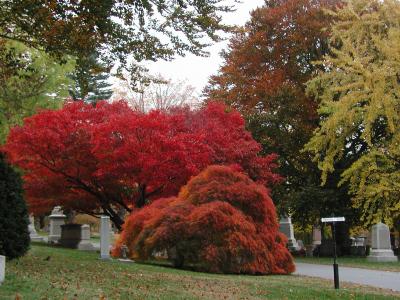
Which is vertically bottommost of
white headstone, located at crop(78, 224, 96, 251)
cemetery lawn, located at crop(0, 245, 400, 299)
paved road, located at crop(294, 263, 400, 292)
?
paved road, located at crop(294, 263, 400, 292)

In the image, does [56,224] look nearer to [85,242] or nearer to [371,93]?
[85,242]

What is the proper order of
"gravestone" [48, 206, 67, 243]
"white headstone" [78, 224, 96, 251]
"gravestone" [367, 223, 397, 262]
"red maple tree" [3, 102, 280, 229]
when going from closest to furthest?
"red maple tree" [3, 102, 280, 229], "gravestone" [367, 223, 397, 262], "white headstone" [78, 224, 96, 251], "gravestone" [48, 206, 67, 243]

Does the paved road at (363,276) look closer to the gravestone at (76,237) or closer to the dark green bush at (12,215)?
the dark green bush at (12,215)

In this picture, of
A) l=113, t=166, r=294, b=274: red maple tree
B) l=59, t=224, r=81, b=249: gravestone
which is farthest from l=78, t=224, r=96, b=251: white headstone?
l=113, t=166, r=294, b=274: red maple tree

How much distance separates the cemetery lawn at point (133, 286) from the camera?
8.05 m

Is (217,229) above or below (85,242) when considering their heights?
above

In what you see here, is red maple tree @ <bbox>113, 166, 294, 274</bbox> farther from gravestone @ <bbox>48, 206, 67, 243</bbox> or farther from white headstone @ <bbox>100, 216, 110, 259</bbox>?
gravestone @ <bbox>48, 206, 67, 243</bbox>

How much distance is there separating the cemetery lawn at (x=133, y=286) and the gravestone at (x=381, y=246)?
10.2 meters

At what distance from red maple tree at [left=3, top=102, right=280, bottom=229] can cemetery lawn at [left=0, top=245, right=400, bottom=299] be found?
5.67 meters

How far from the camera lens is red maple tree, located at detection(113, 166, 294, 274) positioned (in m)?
14.8

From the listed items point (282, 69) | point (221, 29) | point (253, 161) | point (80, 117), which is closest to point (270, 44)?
point (282, 69)

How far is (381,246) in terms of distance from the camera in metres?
22.7

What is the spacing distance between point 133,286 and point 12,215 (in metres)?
2.90

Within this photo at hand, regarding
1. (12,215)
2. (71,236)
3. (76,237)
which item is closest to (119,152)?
(12,215)
